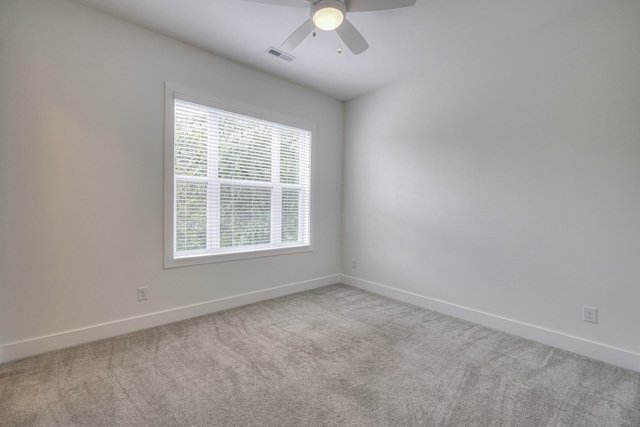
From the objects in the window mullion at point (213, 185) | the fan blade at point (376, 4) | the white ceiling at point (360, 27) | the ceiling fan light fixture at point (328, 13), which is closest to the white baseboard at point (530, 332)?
the window mullion at point (213, 185)

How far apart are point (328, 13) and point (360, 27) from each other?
84 cm

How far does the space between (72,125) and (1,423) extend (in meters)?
2.05

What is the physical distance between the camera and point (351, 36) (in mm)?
2227

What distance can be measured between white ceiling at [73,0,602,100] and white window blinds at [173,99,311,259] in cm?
68

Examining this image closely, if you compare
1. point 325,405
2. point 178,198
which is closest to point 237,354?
point 325,405

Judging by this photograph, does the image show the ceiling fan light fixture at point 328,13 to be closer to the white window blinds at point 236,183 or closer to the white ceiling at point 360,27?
the white ceiling at point 360,27

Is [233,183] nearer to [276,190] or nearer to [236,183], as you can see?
[236,183]

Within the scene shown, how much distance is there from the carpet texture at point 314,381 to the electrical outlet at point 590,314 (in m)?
0.32

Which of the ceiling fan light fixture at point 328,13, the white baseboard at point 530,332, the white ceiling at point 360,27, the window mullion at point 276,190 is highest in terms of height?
the white ceiling at point 360,27

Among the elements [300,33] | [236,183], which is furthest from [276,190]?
[300,33]

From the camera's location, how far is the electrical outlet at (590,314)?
236 cm

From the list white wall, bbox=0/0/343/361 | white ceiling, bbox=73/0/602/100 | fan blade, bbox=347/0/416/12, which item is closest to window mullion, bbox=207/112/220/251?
white wall, bbox=0/0/343/361

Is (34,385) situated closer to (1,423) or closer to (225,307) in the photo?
(1,423)

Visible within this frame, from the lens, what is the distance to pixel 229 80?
10.7 feet
